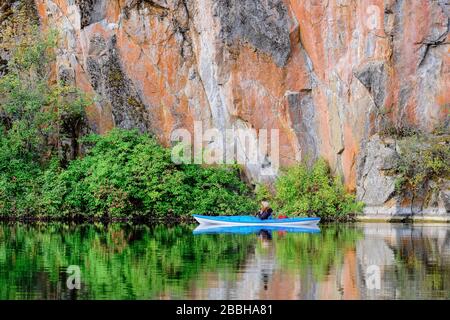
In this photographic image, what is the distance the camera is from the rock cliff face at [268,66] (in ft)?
114

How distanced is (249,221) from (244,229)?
436mm

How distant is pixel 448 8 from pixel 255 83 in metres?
8.14

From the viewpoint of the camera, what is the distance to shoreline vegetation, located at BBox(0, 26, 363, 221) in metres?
36.3

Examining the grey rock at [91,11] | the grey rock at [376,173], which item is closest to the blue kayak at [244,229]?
the grey rock at [376,173]

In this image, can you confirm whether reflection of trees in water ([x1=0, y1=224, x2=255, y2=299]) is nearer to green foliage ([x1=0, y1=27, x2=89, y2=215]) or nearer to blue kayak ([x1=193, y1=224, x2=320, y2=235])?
blue kayak ([x1=193, y1=224, x2=320, y2=235])

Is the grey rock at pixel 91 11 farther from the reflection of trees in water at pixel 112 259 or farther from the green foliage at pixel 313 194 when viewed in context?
the reflection of trees in water at pixel 112 259

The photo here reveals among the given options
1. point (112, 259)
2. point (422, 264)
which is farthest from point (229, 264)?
point (422, 264)

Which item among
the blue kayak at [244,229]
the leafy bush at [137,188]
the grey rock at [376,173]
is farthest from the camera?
the leafy bush at [137,188]

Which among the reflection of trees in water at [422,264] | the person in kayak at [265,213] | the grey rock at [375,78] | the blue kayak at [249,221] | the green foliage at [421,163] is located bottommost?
the reflection of trees in water at [422,264]

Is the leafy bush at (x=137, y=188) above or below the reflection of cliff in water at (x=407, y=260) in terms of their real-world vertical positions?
above

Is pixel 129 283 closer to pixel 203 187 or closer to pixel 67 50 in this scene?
pixel 203 187

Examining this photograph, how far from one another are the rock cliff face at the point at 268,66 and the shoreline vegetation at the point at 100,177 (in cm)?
103

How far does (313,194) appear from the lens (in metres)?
36.0

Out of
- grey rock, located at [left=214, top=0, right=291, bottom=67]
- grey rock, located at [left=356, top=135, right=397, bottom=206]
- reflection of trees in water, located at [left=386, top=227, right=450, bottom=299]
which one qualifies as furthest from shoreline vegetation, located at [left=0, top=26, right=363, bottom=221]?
reflection of trees in water, located at [left=386, top=227, right=450, bottom=299]
